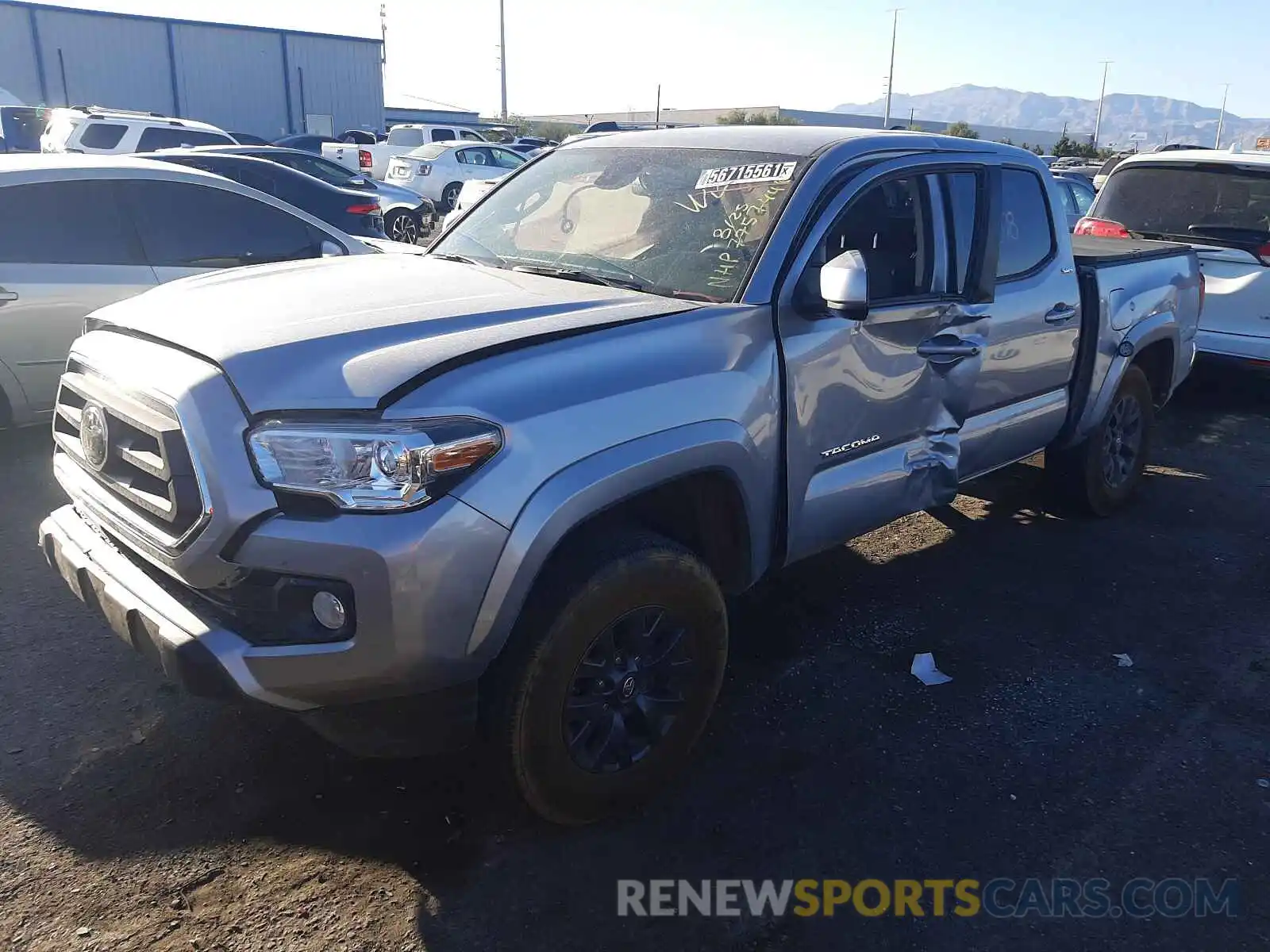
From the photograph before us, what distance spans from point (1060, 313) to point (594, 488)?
2.94 meters

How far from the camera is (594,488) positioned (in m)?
2.52

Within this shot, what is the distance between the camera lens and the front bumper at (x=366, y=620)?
89.0 inches

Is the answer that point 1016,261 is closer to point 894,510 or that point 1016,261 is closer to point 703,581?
point 894,510

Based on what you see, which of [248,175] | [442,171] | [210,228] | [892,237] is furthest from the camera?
[442,171]

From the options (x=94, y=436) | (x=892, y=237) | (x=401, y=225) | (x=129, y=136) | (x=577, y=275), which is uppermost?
(x=129, y=136)

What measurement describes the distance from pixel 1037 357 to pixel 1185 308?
187cm

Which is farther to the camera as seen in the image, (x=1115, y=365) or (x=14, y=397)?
(x=14, y=397)

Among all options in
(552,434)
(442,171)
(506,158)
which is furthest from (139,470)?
(506,158)

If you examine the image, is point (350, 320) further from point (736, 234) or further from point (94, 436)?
point (736, 234)

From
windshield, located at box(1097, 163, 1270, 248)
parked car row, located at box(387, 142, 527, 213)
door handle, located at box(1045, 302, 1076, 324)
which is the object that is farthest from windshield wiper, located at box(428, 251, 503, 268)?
parked car row, located at box(387, 142, 527, 213)

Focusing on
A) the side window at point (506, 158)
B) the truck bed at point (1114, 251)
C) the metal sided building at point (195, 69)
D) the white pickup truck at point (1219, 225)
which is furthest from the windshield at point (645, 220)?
the metal sided building at point (195, 69)

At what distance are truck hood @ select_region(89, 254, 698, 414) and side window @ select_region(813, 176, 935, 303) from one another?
84 cm

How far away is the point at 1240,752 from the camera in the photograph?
3.40 meters

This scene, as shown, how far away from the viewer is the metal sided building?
3659 centimetres
